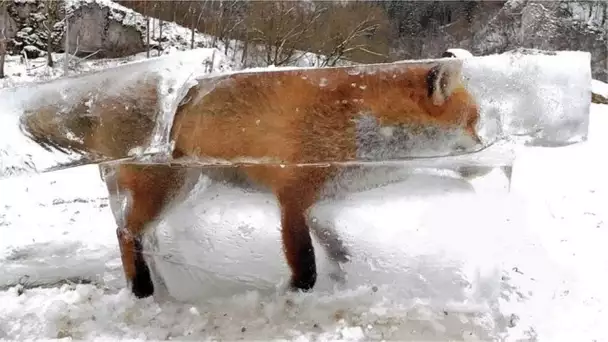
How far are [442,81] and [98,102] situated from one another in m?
2.27

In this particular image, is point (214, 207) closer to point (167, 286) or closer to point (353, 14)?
point (167, 286)

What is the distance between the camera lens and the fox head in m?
3.54

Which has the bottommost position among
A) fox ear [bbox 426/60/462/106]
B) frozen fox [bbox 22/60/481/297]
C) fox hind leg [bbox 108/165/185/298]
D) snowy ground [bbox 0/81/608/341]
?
snowy ground [bbox 0/81/608/341]

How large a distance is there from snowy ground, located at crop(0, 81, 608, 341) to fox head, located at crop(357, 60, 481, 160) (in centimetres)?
41

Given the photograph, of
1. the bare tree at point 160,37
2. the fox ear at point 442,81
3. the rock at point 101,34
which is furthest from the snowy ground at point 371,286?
the bare tree at point 160,37

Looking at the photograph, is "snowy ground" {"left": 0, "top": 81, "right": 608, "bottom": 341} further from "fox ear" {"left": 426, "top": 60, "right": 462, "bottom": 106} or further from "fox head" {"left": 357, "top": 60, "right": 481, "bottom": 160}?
"fox ear" {"left": 426, "top": 60, "right": 462, "bottom": 106}

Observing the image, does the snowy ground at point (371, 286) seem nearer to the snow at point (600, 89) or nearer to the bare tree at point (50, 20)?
the snow at point (600, 89)

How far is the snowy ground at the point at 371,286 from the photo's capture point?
3660 mm

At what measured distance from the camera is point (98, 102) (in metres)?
3.79

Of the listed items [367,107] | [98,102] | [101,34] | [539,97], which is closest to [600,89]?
[539,97]

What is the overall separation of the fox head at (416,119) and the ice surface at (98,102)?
1238 millimetres

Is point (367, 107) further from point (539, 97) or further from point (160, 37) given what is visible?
point (160, 37)

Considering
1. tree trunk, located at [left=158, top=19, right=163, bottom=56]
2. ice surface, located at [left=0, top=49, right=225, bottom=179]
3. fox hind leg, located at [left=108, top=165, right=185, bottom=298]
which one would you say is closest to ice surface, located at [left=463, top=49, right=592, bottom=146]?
ice surface, located at [left=0, top=49, right=225, bottom=179]

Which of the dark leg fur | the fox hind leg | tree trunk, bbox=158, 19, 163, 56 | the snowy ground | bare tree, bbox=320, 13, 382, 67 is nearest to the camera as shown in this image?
the snowy ground
